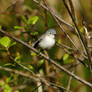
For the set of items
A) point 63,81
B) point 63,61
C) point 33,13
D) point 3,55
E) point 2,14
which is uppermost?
point 2,14

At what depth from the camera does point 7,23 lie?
305cm

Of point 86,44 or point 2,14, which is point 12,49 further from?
point 86,44

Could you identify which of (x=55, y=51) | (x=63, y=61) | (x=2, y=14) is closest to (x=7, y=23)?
(x=2, y=14)

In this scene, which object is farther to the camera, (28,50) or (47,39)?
(47,39)

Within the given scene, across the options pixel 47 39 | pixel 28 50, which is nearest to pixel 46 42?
pixel 47 39

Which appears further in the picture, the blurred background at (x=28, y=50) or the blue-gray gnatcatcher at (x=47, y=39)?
the blue-gray gnatcatcher at (x=47, y=39)

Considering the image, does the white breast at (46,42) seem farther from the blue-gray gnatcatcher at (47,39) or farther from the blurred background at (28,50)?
the blurred background at (28,50)

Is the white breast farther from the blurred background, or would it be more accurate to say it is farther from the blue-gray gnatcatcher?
the blurred background

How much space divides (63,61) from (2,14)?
1.17m

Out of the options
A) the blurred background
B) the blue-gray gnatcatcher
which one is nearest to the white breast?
the blue-gray gnatcatcher

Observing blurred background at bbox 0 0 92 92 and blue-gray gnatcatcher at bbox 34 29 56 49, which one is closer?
blurred background at bbox 0 0 92 92

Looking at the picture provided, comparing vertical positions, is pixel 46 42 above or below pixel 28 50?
below

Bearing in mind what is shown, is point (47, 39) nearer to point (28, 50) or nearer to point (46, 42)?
point (46, 42)

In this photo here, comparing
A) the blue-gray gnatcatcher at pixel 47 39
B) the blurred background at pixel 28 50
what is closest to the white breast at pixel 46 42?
the blue-gray gnatcatcher at pixel 47 39
